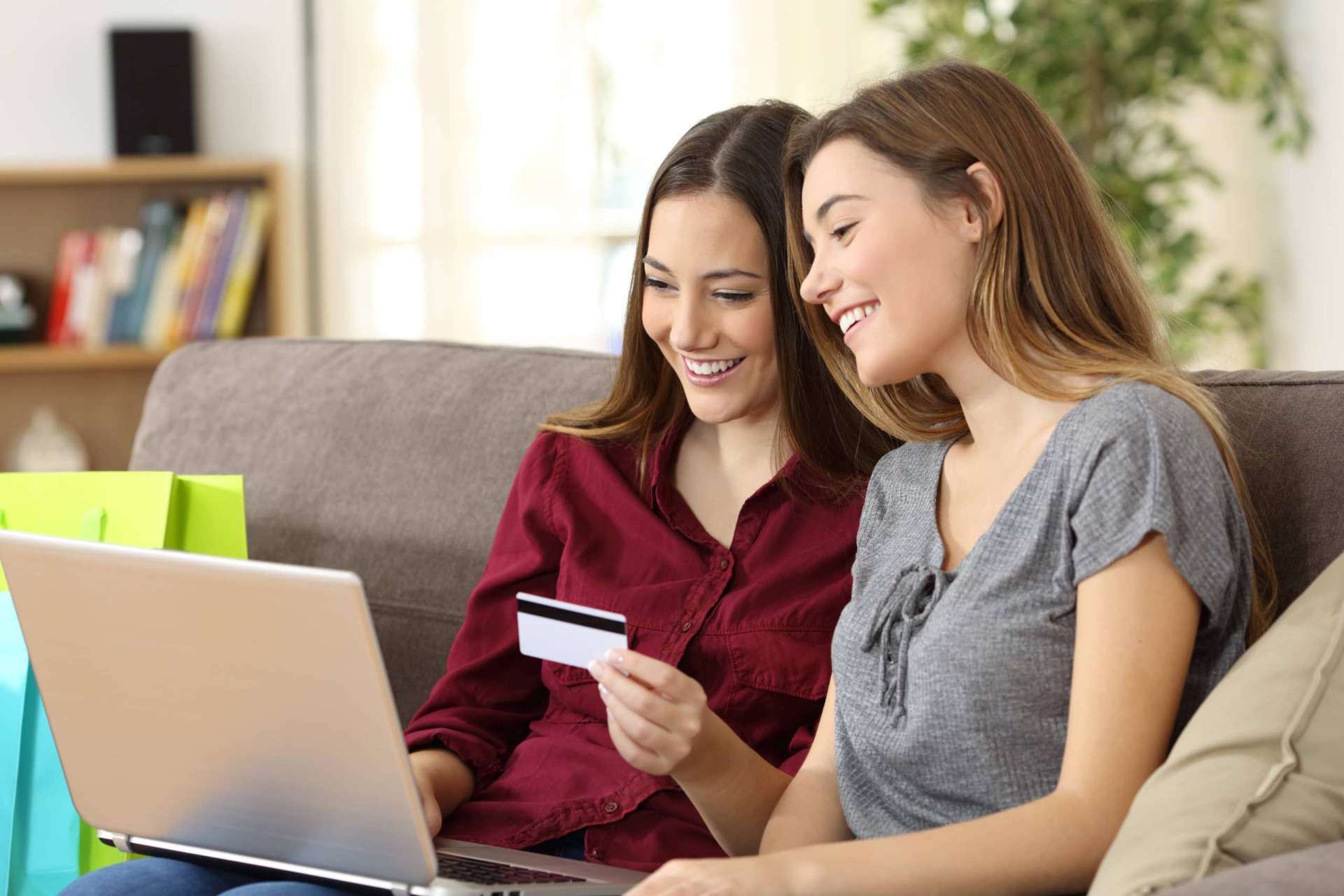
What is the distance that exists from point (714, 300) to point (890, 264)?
0.85 feet

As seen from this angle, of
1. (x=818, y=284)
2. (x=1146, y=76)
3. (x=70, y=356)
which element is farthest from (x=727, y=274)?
(x=70, y=356)

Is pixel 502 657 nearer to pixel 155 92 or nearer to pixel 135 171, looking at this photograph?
pixel 135 171

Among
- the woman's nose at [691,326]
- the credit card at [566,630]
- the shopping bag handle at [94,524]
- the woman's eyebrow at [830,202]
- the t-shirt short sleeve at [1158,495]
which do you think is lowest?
the shopping bag handle at [94,524]

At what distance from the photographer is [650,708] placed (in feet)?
3.51

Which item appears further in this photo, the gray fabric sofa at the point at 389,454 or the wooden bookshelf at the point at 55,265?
the wooden bookshelf at the point at 55,265

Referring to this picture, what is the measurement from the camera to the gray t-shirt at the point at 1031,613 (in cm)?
100

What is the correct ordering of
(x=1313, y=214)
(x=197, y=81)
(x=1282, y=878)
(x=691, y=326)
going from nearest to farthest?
(x=1282, y=878)
(x=691, y=326)
(x=1313, y=214)
(x=197, y=81)

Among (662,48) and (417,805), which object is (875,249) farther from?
(662,48)

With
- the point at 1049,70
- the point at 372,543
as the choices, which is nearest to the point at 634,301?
the point at 372,543

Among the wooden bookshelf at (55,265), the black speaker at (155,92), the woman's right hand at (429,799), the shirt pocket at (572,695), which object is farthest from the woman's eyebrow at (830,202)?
the black speaker at (155,92)

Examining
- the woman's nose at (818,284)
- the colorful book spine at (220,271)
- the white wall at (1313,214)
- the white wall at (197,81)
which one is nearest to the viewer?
the woman's nose at (818,284)

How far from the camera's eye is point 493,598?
1.47 metres

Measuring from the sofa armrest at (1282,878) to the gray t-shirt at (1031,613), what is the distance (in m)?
0.21

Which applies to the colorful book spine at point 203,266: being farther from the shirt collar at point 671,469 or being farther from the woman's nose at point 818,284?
the woman's nose at point 818,284
